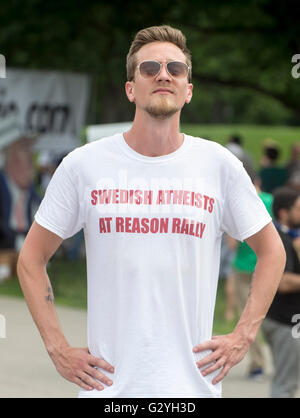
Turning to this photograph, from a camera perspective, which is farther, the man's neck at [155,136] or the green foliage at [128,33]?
the green foliage at [128,33]

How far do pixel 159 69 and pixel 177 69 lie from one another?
7 cm

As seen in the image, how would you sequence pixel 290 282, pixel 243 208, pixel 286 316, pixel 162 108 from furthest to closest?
pixel 286 316 < pixel 290 282 < pixel 243 208 < pixel 162 108

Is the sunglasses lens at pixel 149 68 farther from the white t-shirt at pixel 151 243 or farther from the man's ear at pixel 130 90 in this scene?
the white t-shirt at pixel 151 243

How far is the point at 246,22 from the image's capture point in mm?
18125

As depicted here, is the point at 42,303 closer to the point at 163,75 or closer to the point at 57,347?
the point at 57,347

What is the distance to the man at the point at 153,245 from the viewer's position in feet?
11.5

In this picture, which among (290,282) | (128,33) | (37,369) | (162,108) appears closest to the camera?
(162,108)

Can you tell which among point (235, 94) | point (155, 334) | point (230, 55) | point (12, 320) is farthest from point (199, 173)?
point (235, 94)

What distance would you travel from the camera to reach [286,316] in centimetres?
742

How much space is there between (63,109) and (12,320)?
6.31 m

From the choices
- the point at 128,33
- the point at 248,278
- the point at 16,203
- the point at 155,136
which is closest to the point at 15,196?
the point at 16,203

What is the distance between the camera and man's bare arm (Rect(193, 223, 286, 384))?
352cm

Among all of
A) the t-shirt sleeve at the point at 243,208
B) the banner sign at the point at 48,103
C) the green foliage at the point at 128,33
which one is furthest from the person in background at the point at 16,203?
the t-shirt sleeve at the point at 243,208

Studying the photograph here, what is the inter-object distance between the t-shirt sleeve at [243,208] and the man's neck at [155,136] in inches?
9.8
